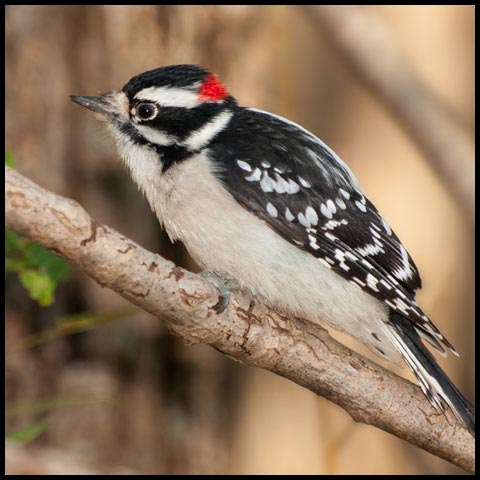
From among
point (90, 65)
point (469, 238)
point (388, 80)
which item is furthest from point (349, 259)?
point (90, 65)

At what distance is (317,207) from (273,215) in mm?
197

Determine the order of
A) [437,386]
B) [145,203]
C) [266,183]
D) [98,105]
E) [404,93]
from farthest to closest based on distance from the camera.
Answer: [145,203]
[404,93]
[98,105]
[266,183]
[437,386]

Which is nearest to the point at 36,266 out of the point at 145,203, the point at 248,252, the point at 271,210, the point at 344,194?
the point at 248,252

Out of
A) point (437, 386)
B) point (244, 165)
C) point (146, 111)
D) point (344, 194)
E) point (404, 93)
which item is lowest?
point (437, 386)

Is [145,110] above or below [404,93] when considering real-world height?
below

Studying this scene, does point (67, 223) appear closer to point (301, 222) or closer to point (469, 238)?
point (301, 222)

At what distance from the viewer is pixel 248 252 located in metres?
3.15

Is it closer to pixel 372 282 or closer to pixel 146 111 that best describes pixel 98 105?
pixel 146 111

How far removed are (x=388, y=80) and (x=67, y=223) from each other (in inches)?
108

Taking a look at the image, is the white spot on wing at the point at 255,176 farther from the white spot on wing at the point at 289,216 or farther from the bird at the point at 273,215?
the white spot on wing at the point at 289,216

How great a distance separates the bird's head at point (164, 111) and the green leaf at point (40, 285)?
610 mm

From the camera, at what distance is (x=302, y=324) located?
319 centimetres

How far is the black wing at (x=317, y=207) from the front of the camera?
10.6 feet

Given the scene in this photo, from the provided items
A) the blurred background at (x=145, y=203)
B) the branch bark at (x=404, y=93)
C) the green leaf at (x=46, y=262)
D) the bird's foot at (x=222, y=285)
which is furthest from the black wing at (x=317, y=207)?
the blurred background at (x=145, y=203)
